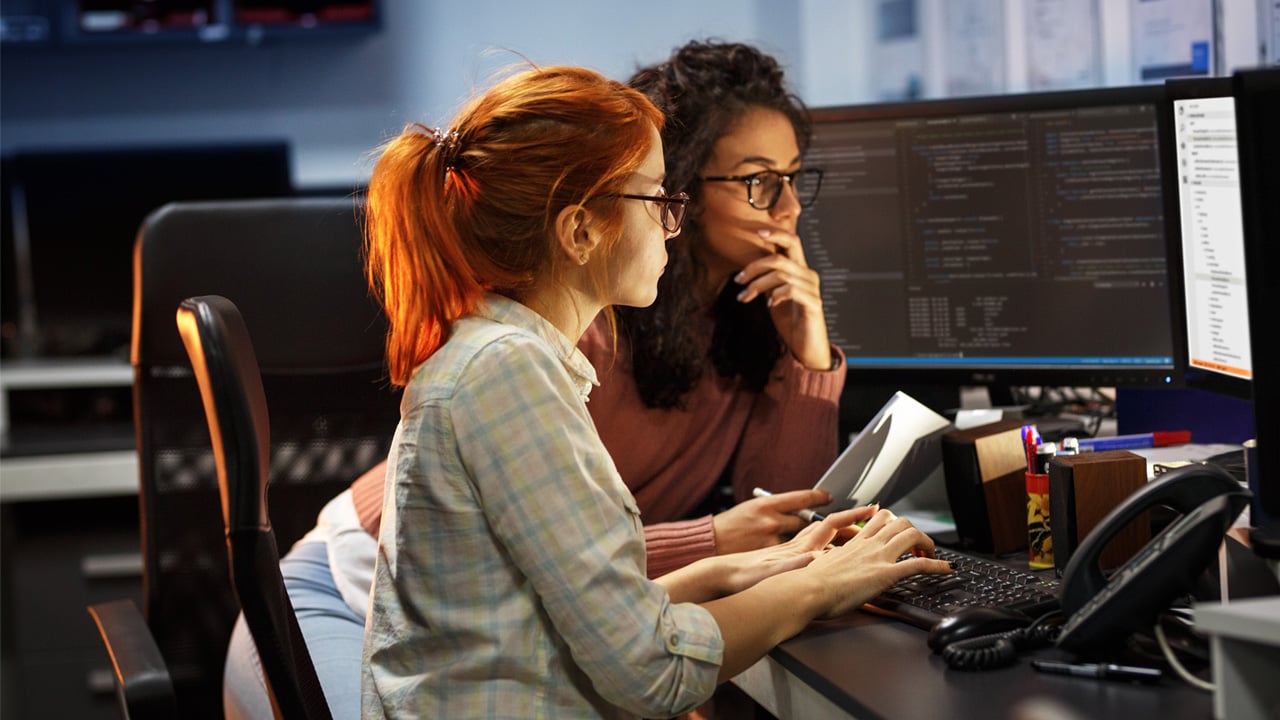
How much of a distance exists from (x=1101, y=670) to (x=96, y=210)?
3061mm

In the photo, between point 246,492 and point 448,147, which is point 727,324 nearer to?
point 448,147

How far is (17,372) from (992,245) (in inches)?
94.4

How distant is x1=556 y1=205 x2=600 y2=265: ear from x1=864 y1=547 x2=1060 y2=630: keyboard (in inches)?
15.3

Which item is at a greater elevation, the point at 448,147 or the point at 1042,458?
the point at 448,147

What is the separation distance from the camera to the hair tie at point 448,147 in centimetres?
102

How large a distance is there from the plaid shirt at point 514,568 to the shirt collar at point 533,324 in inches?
1.8

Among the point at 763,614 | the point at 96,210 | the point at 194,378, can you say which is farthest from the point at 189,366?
the point at 96,210

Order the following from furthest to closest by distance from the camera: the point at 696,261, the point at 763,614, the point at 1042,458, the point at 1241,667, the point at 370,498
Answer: the point at 696,261 → the point at 370,498 → the point at 1042,458 → the point at 763,614 → the point at 1241,667

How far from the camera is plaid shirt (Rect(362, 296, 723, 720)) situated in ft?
2.87

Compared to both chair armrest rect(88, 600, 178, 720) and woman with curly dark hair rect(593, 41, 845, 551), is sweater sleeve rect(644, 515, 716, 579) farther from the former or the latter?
chair armrest rect(88, 600, 178, 720)

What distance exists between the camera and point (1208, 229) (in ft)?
4.24

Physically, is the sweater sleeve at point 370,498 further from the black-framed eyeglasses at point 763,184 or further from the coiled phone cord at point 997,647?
the coiled phone cord at point 997,647

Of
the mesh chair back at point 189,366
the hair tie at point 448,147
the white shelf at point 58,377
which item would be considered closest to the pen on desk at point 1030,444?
the hair tie at point 448,147

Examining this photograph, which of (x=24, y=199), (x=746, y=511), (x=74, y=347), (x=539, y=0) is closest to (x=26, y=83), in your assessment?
(x=24, y=199)
